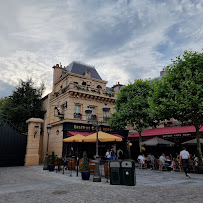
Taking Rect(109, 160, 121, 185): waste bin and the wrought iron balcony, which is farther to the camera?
the wrought iron balcony

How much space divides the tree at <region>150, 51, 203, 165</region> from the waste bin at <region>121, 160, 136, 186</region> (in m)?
6.04

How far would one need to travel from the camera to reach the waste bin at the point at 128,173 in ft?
25.1

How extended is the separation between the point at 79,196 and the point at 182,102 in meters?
9.06

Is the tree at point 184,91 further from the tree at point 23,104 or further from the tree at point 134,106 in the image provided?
the tree at point 23,104

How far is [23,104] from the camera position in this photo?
2212 centimetres

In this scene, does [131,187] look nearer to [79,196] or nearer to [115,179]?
[115,179]

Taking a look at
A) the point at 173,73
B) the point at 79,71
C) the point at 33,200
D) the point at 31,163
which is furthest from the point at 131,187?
the point at 79,71

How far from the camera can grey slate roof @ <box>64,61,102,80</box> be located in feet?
78.1

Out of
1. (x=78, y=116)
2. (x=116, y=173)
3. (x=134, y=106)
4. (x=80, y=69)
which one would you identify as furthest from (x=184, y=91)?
(x=80, y=69)

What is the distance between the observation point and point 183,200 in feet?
18.2

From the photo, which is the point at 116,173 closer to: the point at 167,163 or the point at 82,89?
the point at 167,163

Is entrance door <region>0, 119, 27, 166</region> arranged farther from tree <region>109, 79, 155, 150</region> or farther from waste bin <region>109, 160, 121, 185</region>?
waste bin <region>109, 160, 121, 185</region>

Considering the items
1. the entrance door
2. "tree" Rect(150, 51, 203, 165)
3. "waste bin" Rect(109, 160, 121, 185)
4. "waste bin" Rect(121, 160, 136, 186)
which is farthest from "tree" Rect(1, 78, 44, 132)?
"waste bin" Rect(121, 160, 136, 186)

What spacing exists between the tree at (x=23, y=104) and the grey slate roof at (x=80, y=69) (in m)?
4.45
